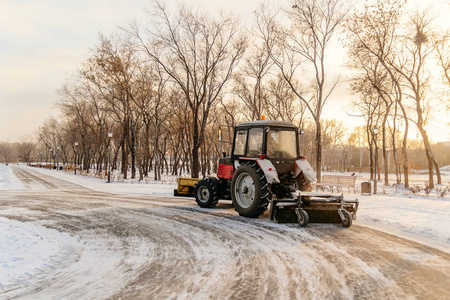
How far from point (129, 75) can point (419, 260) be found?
25.8 metres

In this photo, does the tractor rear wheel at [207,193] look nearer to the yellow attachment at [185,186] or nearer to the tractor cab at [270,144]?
the tractor cab at [270,144]

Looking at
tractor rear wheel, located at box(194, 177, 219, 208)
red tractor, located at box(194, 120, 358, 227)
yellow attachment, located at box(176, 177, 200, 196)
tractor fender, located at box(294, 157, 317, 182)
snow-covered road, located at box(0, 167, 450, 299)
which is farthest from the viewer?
yellow attachment, located at box(176, 177, 200, 196)

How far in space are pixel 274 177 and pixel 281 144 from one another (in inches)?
51.7

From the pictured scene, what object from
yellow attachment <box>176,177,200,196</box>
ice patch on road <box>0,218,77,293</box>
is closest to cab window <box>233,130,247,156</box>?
yellow attachment <box>176,177,200,196</box>

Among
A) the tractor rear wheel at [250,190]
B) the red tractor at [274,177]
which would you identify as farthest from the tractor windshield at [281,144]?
the tractor rear wheel at [250,190]

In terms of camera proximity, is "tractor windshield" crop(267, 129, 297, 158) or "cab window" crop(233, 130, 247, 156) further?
"cab window" crop(233, 130, 247, 156)

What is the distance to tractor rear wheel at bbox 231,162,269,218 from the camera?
25.9 ft

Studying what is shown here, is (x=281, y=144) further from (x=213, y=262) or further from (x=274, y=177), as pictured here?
(x=213, y=262)

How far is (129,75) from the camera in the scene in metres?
26.5

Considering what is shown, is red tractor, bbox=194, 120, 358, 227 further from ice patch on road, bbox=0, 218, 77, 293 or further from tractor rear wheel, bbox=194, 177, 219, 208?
ice patch on road, bbox=0, 218, 77, 293

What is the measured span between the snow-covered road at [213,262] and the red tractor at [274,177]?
45 cm

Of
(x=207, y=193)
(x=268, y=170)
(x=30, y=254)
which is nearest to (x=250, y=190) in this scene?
(x=268, y=170)

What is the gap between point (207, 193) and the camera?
33.2 ft

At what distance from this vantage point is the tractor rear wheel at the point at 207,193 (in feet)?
32.3
